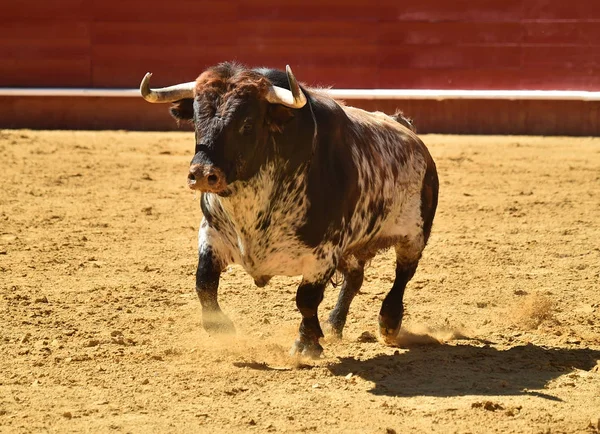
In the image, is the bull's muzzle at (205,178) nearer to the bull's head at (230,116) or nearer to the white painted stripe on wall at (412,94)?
the bull's head at (230,116)

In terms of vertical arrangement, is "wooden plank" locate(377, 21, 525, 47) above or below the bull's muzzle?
above

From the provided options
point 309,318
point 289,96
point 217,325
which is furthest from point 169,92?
point 309,318

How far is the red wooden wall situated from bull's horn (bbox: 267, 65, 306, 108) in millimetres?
9024

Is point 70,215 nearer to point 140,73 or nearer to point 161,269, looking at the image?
point 161,269

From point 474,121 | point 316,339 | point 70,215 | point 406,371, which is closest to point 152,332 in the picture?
point 316,339

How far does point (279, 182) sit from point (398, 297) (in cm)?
97

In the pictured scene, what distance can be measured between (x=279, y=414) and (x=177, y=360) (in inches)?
34.0

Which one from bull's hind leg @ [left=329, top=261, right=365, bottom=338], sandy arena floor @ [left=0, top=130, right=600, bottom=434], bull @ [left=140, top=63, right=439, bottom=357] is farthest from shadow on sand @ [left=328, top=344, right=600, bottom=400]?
bull's hind leg @ [left=329, top=261, right=365, bottom=338]

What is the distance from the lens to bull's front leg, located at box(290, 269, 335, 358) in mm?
4816

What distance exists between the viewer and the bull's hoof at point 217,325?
483cm

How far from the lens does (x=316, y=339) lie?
4.85 metres

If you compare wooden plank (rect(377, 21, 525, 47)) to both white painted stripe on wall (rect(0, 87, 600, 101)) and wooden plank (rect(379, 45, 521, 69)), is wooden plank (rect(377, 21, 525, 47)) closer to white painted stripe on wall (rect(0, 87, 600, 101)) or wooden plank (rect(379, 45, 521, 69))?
wooden plank (rect(379, 45, 521, 69))

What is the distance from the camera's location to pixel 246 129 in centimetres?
455

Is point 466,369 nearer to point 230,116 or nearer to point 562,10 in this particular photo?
point 230,116
